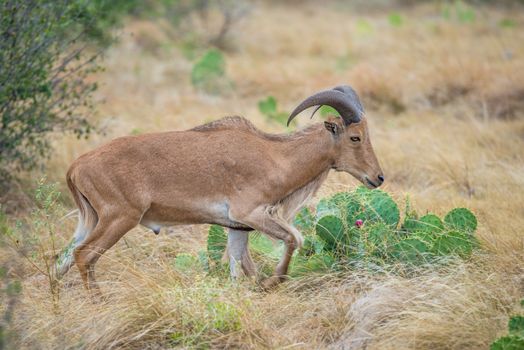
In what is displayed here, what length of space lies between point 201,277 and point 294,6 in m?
18.7

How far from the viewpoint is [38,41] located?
28.6ft

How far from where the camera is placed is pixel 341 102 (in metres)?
7.04

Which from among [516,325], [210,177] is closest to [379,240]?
[210,177]

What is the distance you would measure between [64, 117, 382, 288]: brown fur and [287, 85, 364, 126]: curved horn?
79 millimetres

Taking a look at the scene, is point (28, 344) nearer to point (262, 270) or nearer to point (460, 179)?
point (262, 270)

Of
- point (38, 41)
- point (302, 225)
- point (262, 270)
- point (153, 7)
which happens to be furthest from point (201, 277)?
point (153, 7)

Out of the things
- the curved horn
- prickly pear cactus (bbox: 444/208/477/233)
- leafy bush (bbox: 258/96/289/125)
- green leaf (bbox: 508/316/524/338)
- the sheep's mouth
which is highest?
the curved horn

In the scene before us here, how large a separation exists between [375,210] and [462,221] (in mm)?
717

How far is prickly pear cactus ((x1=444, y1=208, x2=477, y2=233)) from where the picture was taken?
23.0ft

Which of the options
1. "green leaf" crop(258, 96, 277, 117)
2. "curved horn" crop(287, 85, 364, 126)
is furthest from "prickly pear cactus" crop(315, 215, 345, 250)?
"green leaf" crop(258, 96, 277, 117)

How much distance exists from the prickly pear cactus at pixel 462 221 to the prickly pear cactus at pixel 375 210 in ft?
1.45

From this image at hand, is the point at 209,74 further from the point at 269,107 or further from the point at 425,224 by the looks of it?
the point at 425,224

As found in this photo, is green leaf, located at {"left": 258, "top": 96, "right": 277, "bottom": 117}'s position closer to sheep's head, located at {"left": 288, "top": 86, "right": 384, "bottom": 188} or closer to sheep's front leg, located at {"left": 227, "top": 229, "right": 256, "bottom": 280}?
sheep's head, located at {"left": 288, "top": 86, "right": 384, "bottom": 188}

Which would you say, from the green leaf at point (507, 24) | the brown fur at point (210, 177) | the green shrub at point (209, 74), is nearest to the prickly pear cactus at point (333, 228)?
the brown fur at point (210, 177)
